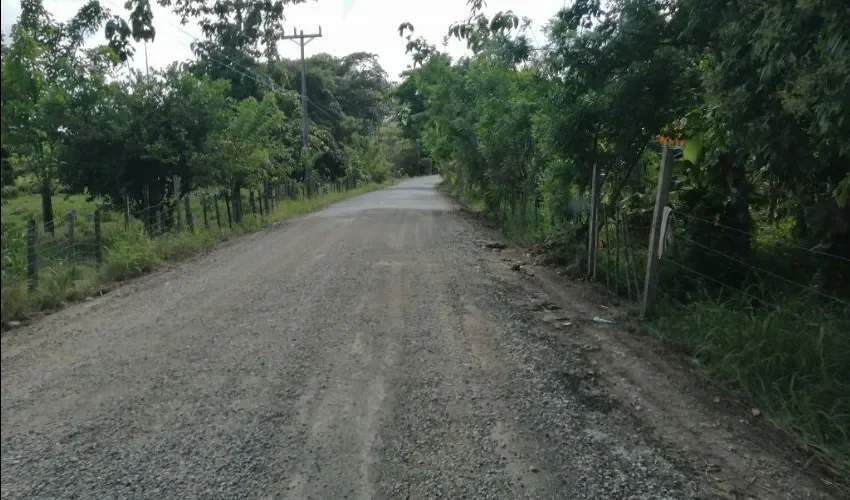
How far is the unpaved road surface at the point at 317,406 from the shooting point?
3773 mm

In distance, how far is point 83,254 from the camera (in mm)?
7168

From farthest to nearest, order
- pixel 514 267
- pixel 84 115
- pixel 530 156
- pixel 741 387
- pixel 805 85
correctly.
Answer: pixel 530 156
pixel 84 115
pixel 514 267
pixel 741 387
pixel 805 85

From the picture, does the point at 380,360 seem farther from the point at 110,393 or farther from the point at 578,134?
the point at 578,134

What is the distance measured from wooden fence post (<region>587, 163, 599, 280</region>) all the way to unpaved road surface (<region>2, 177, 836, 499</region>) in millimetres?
2119

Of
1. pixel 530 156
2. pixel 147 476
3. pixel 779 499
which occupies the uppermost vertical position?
pixel 530 156

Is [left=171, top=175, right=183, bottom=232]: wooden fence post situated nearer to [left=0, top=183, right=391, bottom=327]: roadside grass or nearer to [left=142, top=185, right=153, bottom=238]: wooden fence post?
[left=0, top=183, right=391, bottom=327]: roadside grass

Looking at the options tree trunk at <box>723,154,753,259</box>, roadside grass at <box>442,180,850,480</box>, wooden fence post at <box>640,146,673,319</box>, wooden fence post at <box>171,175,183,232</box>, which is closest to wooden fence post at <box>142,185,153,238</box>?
wooden fence post at <box>171,175,183,232</box>

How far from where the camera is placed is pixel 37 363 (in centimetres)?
431

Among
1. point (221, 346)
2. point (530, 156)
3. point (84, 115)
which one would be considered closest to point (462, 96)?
point (530, 156)

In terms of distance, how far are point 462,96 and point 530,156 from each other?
7254 millimetres

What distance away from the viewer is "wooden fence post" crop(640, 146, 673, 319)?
720 centimetres

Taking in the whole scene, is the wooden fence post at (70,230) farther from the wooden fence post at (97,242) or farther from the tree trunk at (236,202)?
the tree trunk at (236,202)

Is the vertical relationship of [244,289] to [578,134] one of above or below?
below

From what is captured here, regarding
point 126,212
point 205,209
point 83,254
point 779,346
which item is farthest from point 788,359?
point 205,209
